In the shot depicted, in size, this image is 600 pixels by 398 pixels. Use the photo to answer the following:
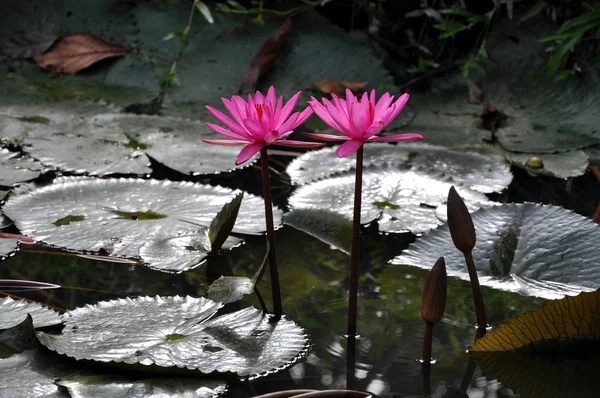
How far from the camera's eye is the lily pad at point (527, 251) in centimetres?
130

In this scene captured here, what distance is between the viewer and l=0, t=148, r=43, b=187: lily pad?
6.18 feet

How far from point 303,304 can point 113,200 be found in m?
0.66

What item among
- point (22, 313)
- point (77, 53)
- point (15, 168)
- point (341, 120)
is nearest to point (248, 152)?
point (341, 120)

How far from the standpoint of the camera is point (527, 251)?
1.38 m

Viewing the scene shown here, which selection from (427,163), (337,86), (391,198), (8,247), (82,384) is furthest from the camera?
(337,86)

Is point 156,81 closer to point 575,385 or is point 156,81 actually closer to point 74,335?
point 74,335

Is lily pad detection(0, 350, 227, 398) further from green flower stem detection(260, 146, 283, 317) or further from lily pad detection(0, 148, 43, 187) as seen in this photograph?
lily pad detection(0, 148, 43, 187)

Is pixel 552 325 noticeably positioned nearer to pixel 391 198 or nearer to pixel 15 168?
pixel 391 198

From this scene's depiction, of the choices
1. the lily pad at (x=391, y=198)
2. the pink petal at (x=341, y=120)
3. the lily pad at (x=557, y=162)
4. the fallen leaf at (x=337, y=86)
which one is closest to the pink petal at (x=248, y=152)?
the pink petal at (x=341, y=120)

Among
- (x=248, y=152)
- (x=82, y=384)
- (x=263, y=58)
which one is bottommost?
(x=82, y=384)

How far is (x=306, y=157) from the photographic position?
7.07 ft

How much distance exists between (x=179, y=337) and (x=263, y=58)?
188 centimetres

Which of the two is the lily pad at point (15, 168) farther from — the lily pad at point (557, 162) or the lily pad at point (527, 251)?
the lily pad at point (557, 162)

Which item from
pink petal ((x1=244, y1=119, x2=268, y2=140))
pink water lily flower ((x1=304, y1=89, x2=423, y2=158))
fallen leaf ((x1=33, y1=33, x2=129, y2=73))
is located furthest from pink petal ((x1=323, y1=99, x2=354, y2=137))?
fallen leaf ((x1=33, y1=33, x2=129, y2=73))
